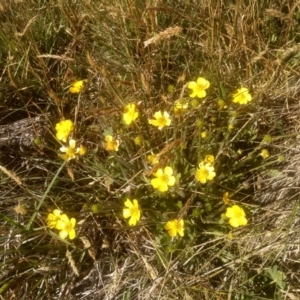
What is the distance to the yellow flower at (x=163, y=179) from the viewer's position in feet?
5.16

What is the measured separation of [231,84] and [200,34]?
224mm

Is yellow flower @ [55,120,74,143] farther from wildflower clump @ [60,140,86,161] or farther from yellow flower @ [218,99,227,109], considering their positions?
yellow flower @ [218,99,227,109]

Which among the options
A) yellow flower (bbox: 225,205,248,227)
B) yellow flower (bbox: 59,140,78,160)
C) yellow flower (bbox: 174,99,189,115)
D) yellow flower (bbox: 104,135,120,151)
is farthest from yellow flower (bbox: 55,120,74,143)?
yellow flower (bbox: 225,205,248,227)

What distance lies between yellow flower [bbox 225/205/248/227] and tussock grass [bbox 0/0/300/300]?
A: 6cm

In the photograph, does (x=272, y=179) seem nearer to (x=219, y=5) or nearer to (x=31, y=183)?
(x=219, y=5)

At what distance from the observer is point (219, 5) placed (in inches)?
71.0

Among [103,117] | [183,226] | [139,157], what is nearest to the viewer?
[183,226]

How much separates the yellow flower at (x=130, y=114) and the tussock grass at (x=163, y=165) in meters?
0.05

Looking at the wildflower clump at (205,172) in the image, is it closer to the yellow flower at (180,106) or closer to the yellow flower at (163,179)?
the yellow flower at (163,179)

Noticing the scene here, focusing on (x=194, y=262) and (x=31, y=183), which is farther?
(x=31, y=183)

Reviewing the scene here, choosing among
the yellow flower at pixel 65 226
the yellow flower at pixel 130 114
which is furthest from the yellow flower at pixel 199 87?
the yellow flower at pixel 65 226

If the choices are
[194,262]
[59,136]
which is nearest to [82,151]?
[59,136]

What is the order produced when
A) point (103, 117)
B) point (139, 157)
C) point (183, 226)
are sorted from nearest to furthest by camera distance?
point (183, 226) < point (139, 157) < point (103, 117)

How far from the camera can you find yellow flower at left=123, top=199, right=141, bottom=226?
1573 mm
